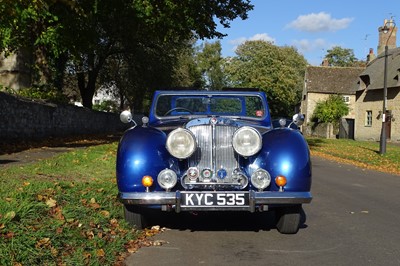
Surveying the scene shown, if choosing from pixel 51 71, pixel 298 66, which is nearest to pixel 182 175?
pixel 51 71

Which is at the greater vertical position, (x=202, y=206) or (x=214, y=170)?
(x=214, y=170)

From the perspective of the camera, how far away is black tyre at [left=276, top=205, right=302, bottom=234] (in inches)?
221

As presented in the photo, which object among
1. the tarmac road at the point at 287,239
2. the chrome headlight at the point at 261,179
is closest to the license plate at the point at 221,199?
the chrome headlight at the point at 261,179

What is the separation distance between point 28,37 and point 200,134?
1705 cm

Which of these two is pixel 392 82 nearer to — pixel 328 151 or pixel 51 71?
pixel 328 151

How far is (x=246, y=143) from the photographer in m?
5.23

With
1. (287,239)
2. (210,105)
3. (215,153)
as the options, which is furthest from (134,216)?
(210,105)

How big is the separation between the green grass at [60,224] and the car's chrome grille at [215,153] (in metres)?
1.11

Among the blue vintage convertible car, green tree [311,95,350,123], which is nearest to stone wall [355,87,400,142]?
green tree [311,95,350,123]

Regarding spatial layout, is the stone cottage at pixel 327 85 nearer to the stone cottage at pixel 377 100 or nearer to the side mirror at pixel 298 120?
the stone cottage at pixel 377 100

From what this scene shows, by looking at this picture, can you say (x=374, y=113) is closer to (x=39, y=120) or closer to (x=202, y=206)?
(x=39, y=120)

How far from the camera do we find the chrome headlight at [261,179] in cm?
519

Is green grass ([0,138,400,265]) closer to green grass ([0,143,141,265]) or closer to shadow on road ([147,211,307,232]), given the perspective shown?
green grass ([0,143,141,265])

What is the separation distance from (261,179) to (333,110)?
150 ft
